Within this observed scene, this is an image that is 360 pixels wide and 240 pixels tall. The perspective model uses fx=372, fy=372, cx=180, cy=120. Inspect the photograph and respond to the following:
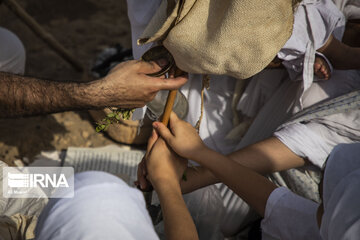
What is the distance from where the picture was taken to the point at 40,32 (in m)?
2.97

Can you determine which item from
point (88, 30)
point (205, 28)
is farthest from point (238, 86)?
point (88, 30)

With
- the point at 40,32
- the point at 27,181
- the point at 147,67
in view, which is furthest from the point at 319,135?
the point at 40,32

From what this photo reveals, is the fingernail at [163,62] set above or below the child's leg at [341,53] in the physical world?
below

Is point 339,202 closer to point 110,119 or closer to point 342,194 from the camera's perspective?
point 342,194

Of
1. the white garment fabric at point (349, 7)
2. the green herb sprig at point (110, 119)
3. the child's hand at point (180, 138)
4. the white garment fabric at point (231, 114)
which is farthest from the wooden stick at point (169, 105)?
the white garment fabric at point (349, 7)

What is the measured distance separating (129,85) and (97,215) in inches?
27.9

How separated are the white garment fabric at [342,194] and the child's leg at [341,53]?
0.79 metres

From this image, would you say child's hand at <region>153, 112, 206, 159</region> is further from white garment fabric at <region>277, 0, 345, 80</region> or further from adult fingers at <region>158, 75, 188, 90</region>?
white garment fabric at <region>277, 0, 345, 80</region>

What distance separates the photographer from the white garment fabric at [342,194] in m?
0.90

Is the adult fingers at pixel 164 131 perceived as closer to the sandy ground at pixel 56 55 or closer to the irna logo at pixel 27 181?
the irna logo at pixel 27 181

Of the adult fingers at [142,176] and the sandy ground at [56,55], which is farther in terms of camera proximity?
the sandy ground at [56,55]

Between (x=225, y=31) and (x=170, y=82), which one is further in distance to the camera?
(x=170, y=82)

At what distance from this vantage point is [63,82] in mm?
1581

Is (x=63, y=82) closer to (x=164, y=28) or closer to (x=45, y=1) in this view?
(x=164, y=28)
